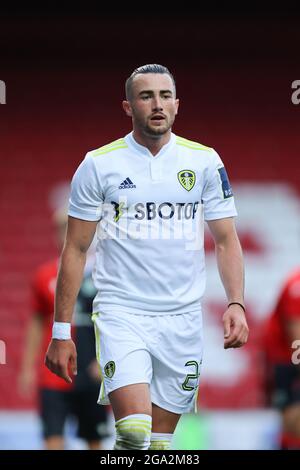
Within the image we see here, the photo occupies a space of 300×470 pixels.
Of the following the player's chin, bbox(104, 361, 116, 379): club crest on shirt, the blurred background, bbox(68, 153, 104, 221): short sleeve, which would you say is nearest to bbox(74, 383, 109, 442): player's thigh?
the blurred background

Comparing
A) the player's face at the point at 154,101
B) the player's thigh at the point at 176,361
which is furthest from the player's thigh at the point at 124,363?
the player's face at the point at 154,101

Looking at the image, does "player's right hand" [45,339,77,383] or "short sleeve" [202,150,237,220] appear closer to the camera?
"player's right hand" [45,339,77,383]

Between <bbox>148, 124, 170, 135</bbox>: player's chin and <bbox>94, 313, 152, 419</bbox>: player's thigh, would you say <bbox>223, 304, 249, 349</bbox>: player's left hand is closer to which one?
<bbox>94, 313, 152, 419</bbox>: player's thigh

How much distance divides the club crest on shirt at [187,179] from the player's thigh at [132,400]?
96 centimetres

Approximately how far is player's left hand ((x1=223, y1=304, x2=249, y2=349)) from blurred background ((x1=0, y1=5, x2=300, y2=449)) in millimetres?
6676

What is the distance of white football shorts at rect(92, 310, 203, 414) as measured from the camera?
5855 mm

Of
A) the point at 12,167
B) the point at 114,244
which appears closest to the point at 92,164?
the point at 114,244

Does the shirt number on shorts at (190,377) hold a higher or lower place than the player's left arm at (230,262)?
lower

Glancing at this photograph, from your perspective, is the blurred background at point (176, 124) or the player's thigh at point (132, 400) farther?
the blurred background at point (176, 124)

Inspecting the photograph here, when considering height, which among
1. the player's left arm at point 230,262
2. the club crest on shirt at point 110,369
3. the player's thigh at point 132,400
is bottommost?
the player's thigh at point 132,400

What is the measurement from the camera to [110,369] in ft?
19.3

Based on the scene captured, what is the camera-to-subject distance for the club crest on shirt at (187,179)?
6018 millimetres

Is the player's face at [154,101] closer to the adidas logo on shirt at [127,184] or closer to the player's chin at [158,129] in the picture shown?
the player's chin at [158,129]

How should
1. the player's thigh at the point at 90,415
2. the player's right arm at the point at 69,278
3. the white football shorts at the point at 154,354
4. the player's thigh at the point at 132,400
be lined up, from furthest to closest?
the player's thigh at the point at 90,415 → the player's right arm at the point at 69,278 → the white football shorts at the point at 154,354 → the player's thigh at the point at 132,400
